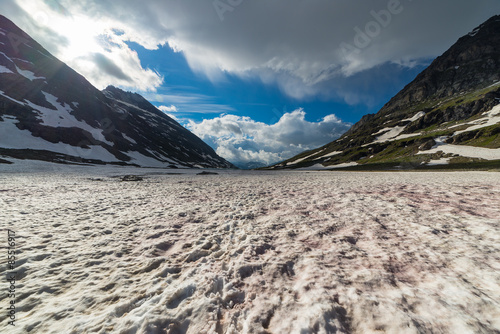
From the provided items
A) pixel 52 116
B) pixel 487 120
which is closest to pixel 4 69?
pixel 52 116

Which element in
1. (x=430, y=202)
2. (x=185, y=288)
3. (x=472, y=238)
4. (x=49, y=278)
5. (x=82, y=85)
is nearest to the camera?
(x=185, y=288)

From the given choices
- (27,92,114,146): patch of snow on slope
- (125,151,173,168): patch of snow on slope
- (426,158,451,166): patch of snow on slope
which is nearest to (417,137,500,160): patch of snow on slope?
(426,158,451,166): patch of snow on slope

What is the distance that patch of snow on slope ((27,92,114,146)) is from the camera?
85150mm

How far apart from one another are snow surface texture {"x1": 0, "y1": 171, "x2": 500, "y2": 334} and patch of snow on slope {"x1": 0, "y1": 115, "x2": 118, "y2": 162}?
8966 centimetres

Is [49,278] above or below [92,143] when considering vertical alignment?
below

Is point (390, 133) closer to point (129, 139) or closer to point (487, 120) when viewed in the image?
point (487, 120)

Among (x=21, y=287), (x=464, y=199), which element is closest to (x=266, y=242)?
(x=21, y=287)

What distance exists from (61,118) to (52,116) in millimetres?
3152

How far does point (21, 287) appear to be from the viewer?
14.3 feet

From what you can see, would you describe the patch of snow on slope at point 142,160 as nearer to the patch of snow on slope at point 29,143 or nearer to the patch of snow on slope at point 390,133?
the patch of snow on slope at point 29,143

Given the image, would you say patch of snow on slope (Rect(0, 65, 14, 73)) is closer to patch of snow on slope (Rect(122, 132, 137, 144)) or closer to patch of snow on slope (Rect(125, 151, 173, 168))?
patch of snow on slope (Rect(122, 132, 137, 144))

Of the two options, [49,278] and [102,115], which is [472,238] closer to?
[49,278]

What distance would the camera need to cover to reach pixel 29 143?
68.2m

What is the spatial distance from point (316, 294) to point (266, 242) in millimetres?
2647
